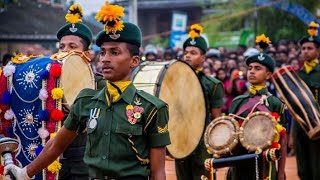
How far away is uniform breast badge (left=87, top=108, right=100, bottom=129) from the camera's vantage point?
509 cm

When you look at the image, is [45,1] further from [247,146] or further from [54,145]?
[54,145]

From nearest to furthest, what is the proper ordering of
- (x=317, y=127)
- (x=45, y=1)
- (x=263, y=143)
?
(x=263, y=143) < (x=317, y=127) < (x=45, y=1)

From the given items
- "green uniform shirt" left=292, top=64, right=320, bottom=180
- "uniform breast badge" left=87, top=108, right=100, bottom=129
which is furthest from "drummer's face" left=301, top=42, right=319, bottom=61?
"uniform breast badge" left=87, top=108, right=100, bottom=129

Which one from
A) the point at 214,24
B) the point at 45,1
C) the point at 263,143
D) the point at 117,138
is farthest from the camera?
the point at 214,24

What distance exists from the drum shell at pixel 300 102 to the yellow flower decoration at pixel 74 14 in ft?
10.3

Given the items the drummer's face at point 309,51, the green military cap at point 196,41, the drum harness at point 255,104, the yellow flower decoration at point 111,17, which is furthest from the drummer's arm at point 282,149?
the yellow flower decoration at point 111,17

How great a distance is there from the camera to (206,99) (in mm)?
9961

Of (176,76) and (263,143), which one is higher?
(176,76)

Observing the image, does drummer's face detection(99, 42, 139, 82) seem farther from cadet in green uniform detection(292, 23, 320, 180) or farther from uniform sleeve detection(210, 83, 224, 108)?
cadet in green uniform detection(292, 23, 320, 180)

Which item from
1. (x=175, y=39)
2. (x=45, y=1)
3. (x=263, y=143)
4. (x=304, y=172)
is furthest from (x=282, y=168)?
(x=175, y=39)

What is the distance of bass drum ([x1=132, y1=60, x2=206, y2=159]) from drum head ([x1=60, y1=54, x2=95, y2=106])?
1.41m

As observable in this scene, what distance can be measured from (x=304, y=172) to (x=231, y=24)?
2076 centimetres

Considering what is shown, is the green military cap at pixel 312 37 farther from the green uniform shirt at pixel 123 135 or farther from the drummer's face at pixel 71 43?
the green uniform shirt at pixel 123 135

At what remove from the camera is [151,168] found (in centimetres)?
506
